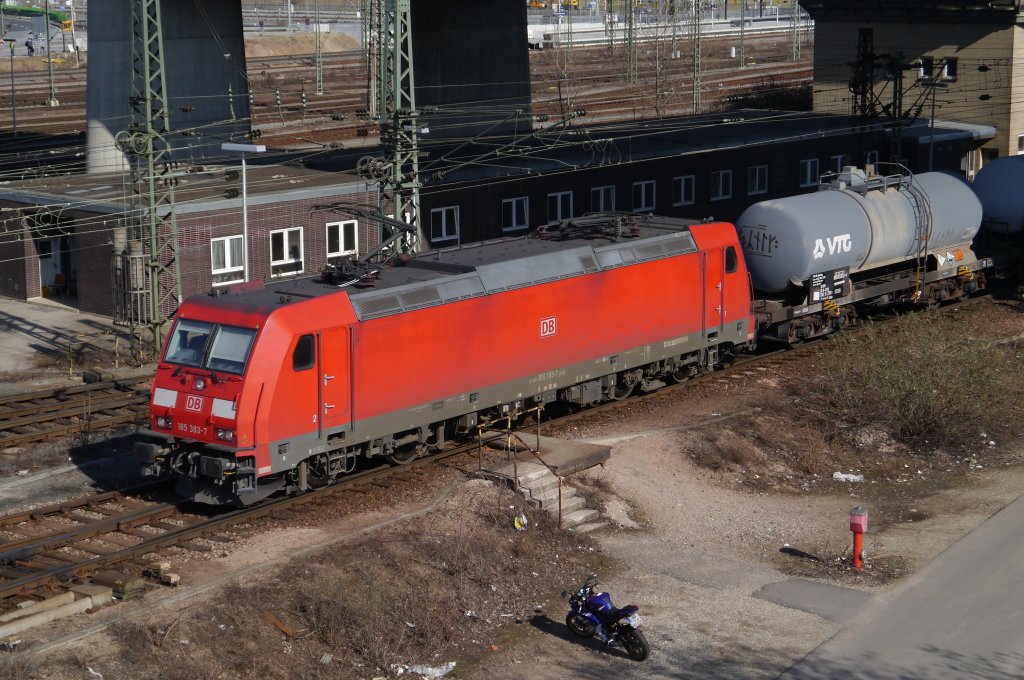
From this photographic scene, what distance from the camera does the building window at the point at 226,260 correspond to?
3656 cm

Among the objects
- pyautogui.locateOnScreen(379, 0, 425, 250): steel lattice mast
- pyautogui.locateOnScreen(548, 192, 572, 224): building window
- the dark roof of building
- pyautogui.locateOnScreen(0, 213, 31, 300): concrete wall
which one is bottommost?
pyautogui.locateOnScreen(0, 213, 31, 300): concrete wall

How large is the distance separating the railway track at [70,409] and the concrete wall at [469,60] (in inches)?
889

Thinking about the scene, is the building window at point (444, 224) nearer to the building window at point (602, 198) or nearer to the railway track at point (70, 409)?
the building window at point (602, 198)

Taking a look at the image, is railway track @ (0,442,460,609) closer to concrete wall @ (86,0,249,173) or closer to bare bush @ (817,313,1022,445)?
bare bush @ (817,313,1022,445)

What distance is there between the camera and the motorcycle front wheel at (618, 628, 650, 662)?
54.4 feet

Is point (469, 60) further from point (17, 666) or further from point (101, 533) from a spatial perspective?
point (17, 666)

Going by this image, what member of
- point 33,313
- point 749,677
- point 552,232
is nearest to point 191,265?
point 33,313

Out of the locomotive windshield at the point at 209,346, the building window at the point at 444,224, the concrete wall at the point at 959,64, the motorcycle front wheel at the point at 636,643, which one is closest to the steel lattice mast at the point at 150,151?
the locomotive windshield at the point at 209,346

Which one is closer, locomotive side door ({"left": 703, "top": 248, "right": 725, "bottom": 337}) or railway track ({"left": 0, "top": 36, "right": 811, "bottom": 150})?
locomotive side door ({"left": 703, "top": 248, "right": 725, "bottom": 337})

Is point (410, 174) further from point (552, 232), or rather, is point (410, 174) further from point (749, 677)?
point (749, 677)

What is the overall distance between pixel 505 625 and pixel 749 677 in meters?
3.54

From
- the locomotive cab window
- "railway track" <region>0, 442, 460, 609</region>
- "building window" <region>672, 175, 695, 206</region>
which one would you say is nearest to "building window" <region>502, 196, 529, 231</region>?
"building window" <region>672, 175, 695, 206</region>

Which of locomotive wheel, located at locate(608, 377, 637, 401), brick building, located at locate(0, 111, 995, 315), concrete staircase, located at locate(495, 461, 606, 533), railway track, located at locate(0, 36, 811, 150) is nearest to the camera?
concrete staircase, located at locate(495, 461, 606, 533)

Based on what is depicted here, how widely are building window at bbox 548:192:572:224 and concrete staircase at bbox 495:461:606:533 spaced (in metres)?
22.9
